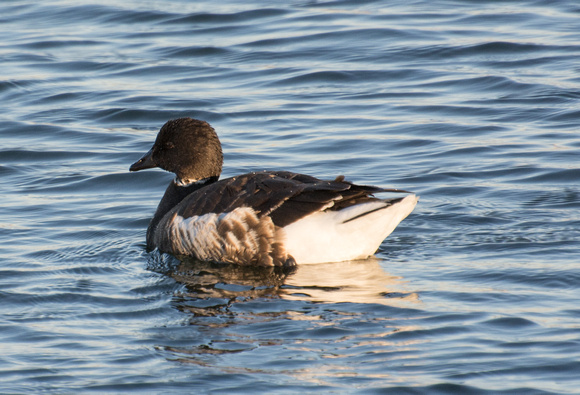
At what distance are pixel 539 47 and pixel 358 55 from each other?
2796 millimetres

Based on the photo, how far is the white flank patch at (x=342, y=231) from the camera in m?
8.09

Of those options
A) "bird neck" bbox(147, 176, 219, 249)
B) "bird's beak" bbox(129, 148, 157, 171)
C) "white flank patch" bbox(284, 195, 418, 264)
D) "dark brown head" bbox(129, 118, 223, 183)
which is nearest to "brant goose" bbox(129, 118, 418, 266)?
"white flank patch" bbox(284, 195, 418, 264)

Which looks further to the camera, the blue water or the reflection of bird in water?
the reflection of bird in water

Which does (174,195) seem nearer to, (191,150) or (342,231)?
(191,150)

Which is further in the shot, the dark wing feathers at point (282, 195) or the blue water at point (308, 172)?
the dark wing feathers at point (282, 195)

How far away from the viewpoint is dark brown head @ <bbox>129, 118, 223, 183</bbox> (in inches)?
372

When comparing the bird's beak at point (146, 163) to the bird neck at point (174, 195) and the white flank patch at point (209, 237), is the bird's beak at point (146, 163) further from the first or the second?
the white flank patch at point (209, 237)

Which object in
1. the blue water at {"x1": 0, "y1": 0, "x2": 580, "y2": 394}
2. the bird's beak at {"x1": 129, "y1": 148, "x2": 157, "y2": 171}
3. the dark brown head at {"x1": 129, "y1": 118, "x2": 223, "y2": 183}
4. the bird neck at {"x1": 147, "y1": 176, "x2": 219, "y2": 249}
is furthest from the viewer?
the bird's beak at {"x1": 129, "y1": 148, "x2": 157, "y2": 171}

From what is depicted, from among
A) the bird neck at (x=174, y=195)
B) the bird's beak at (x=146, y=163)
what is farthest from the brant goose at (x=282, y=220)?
the bird's beak at (x=146, y=163)

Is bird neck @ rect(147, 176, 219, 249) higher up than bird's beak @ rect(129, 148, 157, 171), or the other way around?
bird's beak @ rect(129, 148, 157, 171)

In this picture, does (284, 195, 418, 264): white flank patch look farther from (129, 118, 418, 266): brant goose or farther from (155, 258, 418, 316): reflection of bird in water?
(155, 258, 418, 316): reflection of bird in water

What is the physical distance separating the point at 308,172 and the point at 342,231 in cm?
288

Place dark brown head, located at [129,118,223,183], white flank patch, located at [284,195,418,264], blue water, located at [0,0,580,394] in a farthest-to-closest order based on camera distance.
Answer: dark brown head, located at [129,118,223,183] < white flank patch, located at [284,195,418,264] < blue water, located at [0,0,580,394]

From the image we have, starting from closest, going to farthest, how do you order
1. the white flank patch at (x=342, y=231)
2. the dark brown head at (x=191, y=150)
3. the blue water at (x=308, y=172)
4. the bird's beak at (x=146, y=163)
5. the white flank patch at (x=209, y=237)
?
the blue water at (x=308, y=172), the white flank patch at (x=342, y=231), the white flank patch at (x=209, y=237), the dark brown head at (x=191, y=150), the bird's beak at (x=146, y=163)
